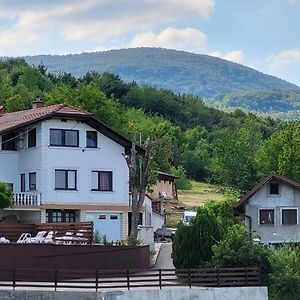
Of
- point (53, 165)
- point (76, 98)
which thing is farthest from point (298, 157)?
point (53, 165)

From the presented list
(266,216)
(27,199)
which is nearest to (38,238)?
(27,199)

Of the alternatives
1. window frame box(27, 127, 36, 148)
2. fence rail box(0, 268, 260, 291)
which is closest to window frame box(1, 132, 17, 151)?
window frame box(27, 127, 36, 148)

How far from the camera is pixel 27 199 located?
60.5 m

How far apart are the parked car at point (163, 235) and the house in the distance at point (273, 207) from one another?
22.3 ft

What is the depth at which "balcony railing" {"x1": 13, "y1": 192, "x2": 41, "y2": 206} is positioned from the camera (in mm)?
60156

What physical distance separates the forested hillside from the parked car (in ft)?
25.2

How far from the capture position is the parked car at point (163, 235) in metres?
71.7

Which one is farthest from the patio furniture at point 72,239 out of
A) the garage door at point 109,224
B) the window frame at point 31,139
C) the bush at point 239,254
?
the window frame at point 31,139

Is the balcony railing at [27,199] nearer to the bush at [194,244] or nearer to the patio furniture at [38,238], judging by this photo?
the patio furniture at [38,238]

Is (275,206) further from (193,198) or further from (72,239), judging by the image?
(193,198)

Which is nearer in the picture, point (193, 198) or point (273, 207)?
point (273, 207)

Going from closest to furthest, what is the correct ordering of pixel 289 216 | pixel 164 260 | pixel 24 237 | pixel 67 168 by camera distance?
pixel 24 237 → pixel 164 260 → pixel 67 168 → pixel 289 216

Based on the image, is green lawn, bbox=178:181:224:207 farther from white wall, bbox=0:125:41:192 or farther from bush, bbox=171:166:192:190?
white wall, bbox=0:125:41:192

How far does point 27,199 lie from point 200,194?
177ft
